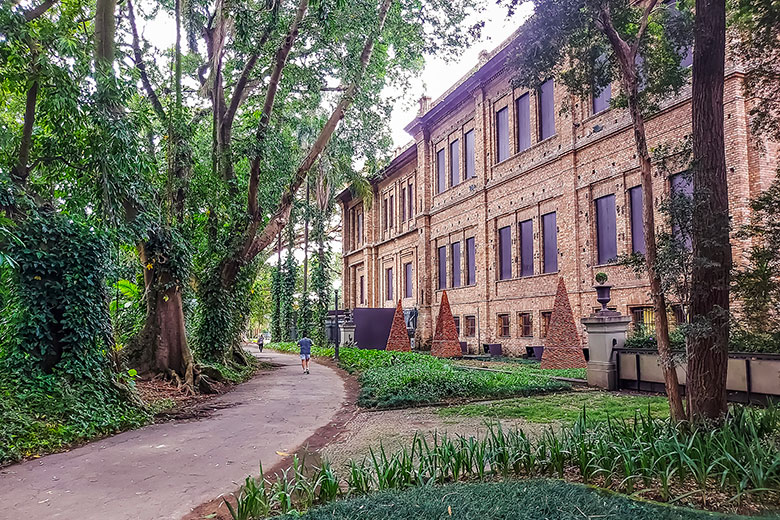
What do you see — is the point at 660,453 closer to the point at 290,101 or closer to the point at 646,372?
the point at 646,372

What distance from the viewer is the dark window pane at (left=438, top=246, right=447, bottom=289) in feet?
97.4

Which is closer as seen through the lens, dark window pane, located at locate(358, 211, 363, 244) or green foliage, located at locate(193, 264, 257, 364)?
green foliage, located at locate(193, 264, 257, 364)

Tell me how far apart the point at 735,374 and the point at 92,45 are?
1187cm

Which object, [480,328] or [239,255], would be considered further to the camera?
[480,328]

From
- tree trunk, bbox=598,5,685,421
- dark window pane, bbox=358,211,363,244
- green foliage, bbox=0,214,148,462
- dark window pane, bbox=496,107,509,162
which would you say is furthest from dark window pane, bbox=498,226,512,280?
dark window pane, bbox=358,211,363,244

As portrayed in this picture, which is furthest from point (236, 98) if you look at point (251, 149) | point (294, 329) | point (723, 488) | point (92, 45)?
point (294, 329)

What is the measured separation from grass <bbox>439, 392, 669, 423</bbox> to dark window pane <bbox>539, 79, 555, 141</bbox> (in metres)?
12.6

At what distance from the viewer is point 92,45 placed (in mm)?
8977

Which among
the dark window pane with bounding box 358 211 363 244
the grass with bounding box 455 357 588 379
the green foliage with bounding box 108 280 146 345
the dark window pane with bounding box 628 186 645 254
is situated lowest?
the grass with bounding box 455 357 588 379

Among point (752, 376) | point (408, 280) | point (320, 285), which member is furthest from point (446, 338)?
point (752, 376)

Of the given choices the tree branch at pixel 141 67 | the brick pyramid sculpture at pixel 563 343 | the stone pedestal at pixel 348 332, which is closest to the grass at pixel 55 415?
the tree branch at pixel 141 67

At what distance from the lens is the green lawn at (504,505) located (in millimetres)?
3932

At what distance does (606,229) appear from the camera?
1820 centimetres

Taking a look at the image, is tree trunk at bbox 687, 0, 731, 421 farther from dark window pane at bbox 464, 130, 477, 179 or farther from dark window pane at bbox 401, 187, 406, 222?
dark window pane at bbox 401, 187, 406, 222
